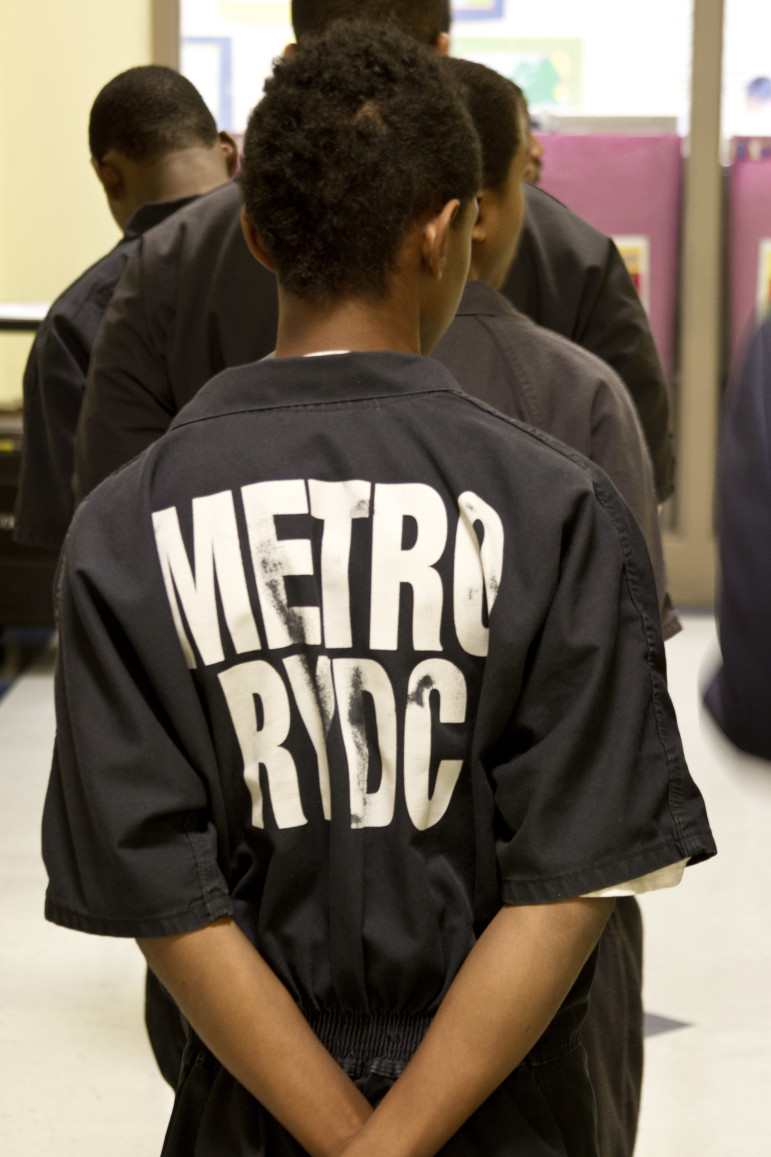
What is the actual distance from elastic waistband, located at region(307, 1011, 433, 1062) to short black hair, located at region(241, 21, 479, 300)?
Result: 49cm

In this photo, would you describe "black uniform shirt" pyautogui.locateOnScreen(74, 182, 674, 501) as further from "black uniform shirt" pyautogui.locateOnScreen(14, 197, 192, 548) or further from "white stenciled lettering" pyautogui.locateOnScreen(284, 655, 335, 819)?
"white stenciled lettering" pyautogui.locateOnScreen(284, 655, 335, 819)

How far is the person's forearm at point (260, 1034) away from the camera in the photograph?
0.90m

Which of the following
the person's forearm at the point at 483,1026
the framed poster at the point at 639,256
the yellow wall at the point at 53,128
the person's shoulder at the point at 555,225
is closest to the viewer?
the person's forearm at the point at 483,1026

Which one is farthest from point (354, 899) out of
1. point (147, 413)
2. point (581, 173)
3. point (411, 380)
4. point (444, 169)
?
point (581, 173)

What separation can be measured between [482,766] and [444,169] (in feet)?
1.31

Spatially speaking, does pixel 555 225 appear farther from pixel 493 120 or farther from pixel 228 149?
pixel 228 149

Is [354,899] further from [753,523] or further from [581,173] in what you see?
[581,173]

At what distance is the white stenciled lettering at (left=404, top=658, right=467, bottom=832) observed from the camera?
92 centimetres

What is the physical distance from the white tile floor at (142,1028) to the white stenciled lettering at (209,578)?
4.29ft

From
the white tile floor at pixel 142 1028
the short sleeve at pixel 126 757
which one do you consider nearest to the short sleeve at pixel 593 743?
the short sleeve at pixel 126 757

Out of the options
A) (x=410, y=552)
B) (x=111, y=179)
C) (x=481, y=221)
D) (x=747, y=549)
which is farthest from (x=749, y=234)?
(x=747, y=549)

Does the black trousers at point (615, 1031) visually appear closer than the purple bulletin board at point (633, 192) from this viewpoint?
Yes

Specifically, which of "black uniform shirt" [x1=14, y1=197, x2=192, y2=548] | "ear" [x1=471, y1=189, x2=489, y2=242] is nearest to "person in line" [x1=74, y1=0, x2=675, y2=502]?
"ear" [x1=471, y1=189, x2=489, y2=242]

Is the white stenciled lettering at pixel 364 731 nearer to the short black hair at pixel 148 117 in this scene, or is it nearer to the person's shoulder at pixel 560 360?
the person's shoulder at pixel 560 360
